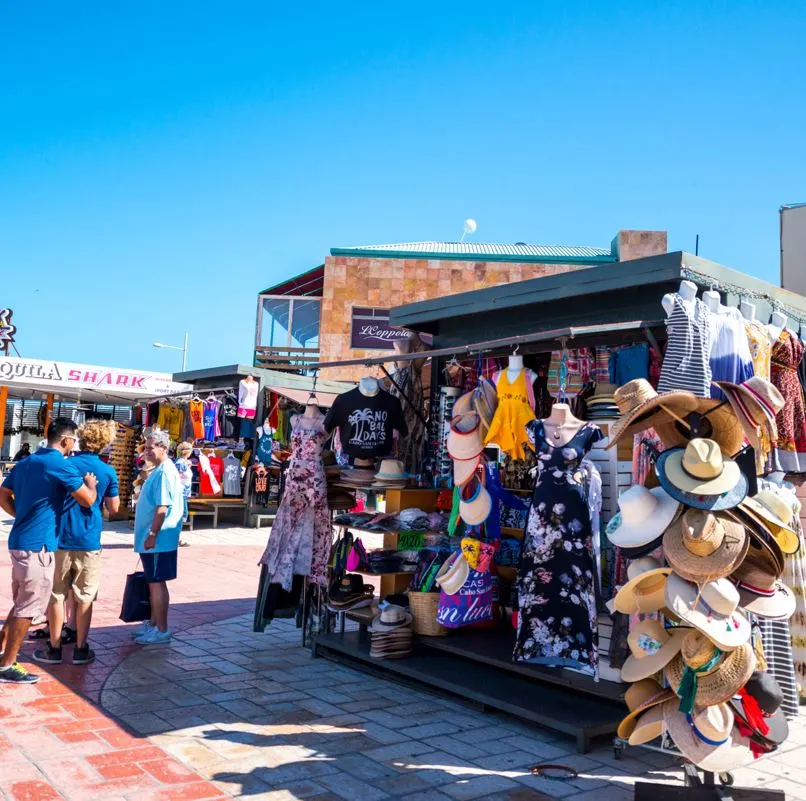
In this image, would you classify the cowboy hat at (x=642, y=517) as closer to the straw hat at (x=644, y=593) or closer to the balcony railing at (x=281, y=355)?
the straw hat at (x=644, y=593)

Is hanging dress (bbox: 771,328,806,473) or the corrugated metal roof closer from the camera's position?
hanging dress (bbox: 771,328,806,473)

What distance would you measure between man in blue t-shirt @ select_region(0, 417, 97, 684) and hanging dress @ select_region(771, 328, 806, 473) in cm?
520

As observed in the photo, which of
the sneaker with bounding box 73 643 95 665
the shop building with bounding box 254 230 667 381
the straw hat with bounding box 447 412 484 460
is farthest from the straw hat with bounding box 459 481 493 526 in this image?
the shop building with bounding box 254 230 667 381

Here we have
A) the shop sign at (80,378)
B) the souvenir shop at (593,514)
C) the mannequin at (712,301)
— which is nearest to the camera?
the souvenir shop at (593,514)

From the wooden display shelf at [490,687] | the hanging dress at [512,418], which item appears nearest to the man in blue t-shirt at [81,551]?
the wooden display shelf at [490,687]

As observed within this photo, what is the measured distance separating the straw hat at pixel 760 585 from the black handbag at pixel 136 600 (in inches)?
194

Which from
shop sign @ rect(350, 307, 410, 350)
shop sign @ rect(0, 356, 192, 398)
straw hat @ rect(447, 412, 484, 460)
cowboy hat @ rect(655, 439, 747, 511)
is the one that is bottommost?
cowboy hat @ rect(655, 439, 747, 511)

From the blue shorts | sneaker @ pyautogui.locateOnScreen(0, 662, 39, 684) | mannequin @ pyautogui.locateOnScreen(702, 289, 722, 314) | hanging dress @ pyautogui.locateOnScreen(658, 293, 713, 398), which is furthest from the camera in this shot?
the blue shorts

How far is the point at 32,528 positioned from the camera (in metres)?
5.40

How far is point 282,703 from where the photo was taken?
530 cm

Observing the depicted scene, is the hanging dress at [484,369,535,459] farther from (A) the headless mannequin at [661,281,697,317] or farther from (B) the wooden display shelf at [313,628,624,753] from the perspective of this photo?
(B) the wooden display shelf at [313,628,624,753]

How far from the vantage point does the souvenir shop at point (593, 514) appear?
12.1 feet

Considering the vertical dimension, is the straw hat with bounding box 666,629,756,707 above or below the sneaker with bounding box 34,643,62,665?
above

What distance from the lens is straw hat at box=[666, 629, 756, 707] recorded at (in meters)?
3.59
